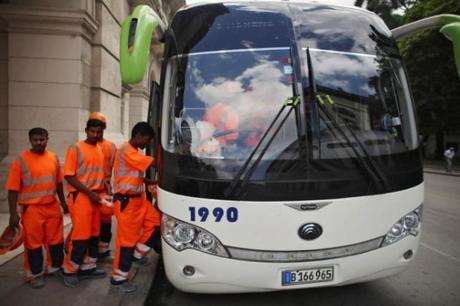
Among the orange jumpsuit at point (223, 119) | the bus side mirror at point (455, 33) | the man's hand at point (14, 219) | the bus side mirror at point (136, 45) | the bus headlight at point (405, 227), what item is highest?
the bus side mirror at point (455, 33)

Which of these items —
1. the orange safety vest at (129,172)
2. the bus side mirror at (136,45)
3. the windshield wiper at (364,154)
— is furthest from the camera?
the orange safety vest at (129,172)

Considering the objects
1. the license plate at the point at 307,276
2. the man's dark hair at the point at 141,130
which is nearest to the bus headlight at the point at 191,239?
the license plate at the point at 307,276

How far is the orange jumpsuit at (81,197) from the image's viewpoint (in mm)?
3609

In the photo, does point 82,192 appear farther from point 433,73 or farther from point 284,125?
point 433,73

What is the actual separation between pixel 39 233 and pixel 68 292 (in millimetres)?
624

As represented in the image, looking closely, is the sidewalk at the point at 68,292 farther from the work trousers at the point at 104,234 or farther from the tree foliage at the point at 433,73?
the tree foliage at the point at 433,73

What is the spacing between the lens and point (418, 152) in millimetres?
3254

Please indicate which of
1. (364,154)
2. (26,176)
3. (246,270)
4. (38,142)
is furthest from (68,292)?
(364,154)

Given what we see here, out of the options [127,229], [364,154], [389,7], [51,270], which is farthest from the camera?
[389,7]

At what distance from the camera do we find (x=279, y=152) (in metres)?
2.84

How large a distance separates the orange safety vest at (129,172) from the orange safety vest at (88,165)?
13.3 inches

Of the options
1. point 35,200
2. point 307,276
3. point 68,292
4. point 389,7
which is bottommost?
point 68,292

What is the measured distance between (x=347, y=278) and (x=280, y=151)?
114 centimetres

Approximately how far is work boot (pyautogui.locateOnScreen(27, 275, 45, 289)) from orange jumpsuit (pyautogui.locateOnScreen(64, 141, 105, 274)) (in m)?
0.23
